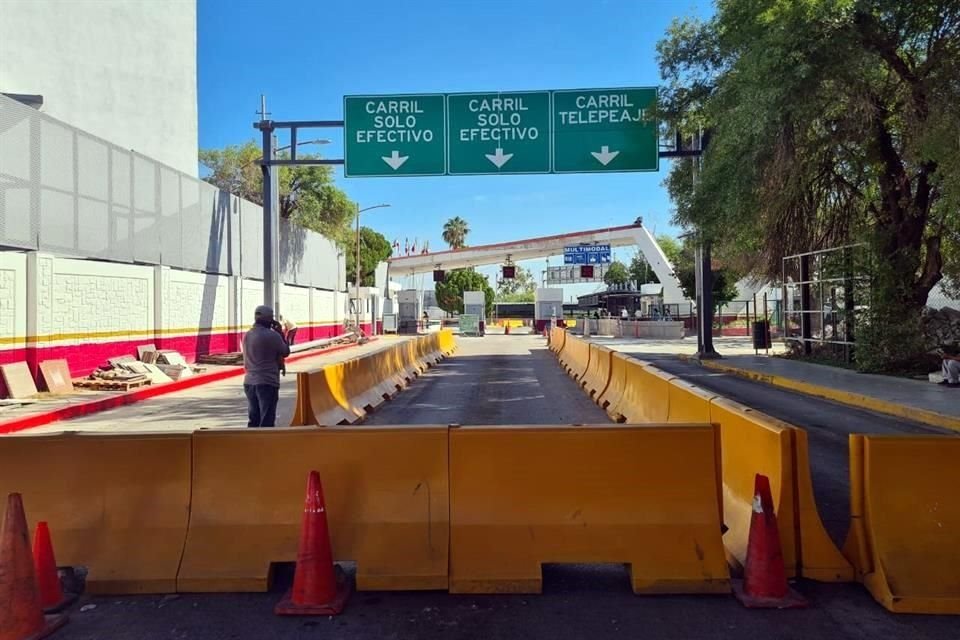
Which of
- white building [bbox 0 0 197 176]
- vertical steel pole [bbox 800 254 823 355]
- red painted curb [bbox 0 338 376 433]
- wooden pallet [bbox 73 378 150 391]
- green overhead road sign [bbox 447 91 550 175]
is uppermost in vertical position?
white building [bbox 0 0 197 176]

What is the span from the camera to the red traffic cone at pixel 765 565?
4195mm

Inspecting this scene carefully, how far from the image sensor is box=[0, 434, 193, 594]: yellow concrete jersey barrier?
463 cm

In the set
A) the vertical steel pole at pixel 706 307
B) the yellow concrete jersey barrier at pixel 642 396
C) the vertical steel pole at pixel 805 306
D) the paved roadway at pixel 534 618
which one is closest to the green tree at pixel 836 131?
the vertical steel pole at pixel 805 306

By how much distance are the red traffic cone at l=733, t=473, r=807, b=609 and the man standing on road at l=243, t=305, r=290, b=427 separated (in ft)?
18.7

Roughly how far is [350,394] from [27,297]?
24.3ft

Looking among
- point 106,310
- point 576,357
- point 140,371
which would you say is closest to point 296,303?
point 106,310

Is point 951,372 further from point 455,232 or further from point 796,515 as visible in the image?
point 455,232

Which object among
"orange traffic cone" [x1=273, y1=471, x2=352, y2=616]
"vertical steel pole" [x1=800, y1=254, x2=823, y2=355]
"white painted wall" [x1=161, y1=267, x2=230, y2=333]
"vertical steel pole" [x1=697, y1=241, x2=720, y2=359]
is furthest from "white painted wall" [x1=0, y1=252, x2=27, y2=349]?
"vertical steel pole" [x1=800, y1=254, x2=823, y2=355]

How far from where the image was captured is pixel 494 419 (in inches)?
443

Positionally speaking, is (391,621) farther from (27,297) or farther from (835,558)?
(27,297)

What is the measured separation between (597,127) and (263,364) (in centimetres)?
1323

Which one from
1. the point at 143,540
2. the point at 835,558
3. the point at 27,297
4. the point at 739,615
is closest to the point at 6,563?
the point at 143,540

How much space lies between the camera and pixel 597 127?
1888 centimetres

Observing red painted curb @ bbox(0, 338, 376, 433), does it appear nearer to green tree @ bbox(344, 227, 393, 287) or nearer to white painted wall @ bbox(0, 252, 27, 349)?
white painted wall @ bbox(0, 252, 27, 349)
